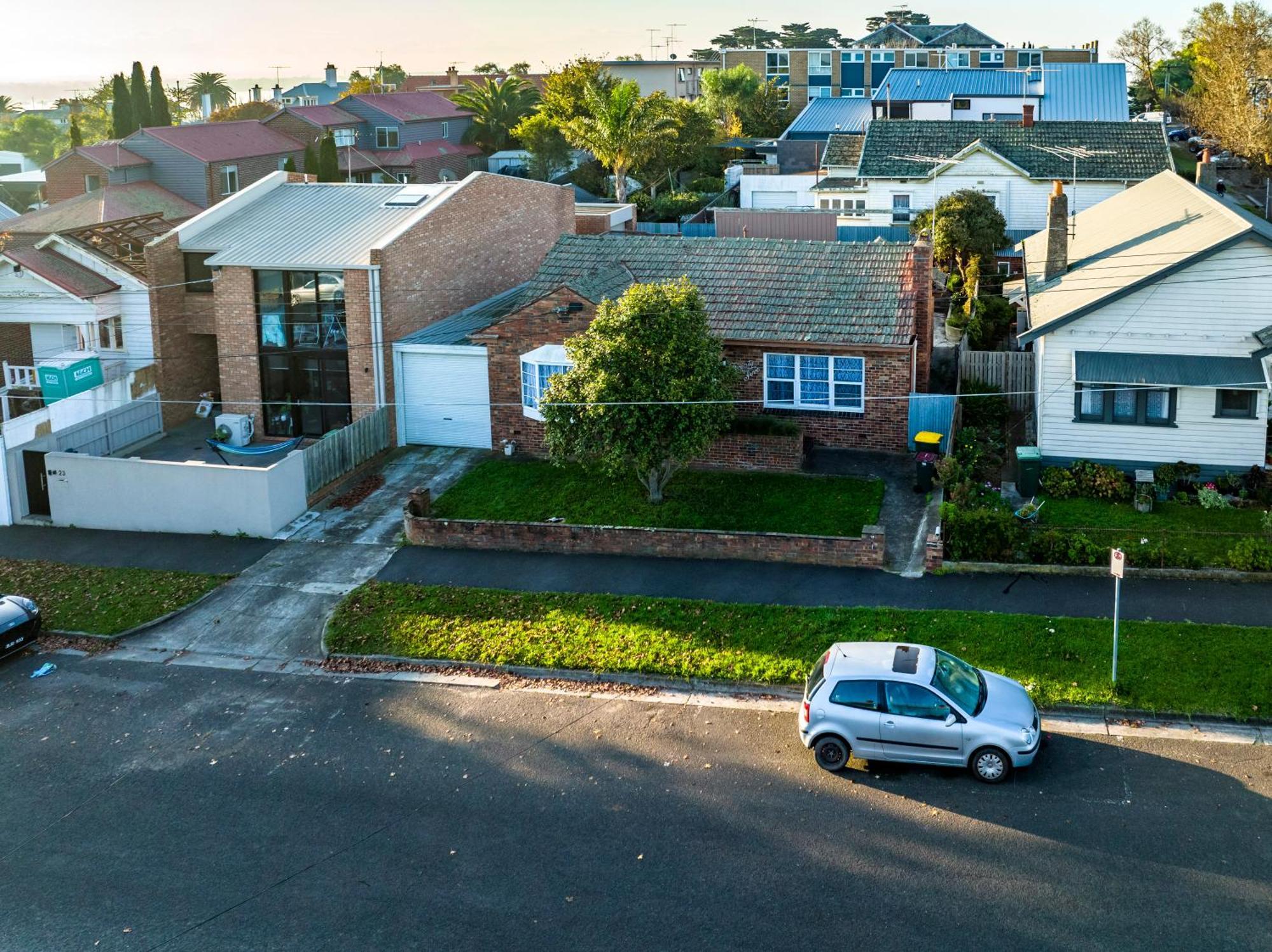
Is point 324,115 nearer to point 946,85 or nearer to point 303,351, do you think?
point 946,85

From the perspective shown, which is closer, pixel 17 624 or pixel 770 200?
pixel 17 624

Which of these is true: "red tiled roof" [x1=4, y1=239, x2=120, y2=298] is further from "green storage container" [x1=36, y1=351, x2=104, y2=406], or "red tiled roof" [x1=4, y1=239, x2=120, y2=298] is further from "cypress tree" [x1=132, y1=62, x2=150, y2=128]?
"cypress tree" [x1=132, y1=62, x2=150, y2=128]

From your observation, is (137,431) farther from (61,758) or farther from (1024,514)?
(1024,514)

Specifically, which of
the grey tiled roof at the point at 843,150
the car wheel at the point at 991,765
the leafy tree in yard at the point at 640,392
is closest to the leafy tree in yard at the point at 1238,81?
the grey tiled roof at the point at 843,150

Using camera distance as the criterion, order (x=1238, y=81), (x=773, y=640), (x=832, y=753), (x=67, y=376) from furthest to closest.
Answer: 1. (x=1238, y=81)
2. (x=67, y=376)
3. (x=773, y=640)
4. (x=832, y=753)

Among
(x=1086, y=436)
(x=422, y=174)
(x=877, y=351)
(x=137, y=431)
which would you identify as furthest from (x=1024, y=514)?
(x=422, y=174)

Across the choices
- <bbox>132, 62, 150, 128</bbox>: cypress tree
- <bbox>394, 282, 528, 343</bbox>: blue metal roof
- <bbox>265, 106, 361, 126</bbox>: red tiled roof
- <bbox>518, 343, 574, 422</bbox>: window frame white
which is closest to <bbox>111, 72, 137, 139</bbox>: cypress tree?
<bbox>132, 62, 150, 128</bbox>: cypress tree

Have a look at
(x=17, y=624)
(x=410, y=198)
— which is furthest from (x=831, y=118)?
(x=17, y=624)
